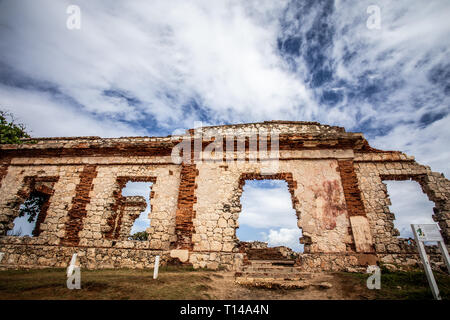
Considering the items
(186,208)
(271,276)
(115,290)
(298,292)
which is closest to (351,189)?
(271,276)

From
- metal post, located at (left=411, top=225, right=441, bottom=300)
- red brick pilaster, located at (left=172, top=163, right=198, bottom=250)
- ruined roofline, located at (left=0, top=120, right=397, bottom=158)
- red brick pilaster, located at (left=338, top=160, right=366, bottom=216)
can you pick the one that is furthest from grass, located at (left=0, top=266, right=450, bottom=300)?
ruined roofline, located at (left=0, top=120, right=397, bottom=158)

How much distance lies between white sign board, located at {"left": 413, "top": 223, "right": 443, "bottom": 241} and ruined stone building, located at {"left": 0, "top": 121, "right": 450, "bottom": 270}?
263 centimetres

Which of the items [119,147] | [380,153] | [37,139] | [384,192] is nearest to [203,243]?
[119,147]

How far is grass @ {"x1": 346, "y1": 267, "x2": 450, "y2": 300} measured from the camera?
3666mm

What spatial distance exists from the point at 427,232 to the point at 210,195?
516cm

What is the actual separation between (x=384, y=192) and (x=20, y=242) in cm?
1216

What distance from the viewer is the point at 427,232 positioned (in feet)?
11.7

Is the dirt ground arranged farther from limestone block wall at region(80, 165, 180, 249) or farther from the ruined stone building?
limestone block wall at region(80, 165, 180, 249)

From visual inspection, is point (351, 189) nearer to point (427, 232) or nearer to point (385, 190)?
point (385, 190)

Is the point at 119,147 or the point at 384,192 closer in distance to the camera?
the point at 384,192

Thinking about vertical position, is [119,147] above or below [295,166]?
above

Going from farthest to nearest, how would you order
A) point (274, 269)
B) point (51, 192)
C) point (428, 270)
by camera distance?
point (51, 192)
point (274, 269)
point (428, 270)

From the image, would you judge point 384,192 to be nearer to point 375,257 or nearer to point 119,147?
point 375,257
